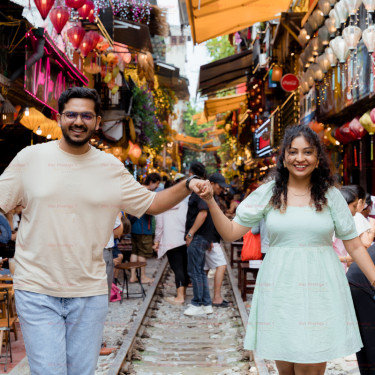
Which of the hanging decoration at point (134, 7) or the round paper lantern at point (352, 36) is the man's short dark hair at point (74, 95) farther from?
the hanging decoration at point (134, 7)

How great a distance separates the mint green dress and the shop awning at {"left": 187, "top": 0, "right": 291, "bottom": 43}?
1046 centimetres

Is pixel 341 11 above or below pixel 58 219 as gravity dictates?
above

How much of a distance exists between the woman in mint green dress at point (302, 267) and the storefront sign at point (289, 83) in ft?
52.7

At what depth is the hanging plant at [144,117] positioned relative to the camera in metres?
23.5

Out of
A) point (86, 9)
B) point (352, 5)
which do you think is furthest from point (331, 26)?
point (86, 9)

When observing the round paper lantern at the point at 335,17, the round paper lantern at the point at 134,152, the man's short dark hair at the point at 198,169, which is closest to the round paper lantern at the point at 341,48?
the round paper lantern at the point at 335,17

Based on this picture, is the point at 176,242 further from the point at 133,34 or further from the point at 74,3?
the point at 133,34

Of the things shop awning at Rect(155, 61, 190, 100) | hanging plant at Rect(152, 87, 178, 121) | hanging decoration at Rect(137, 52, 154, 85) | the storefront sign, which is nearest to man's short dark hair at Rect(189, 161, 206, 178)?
hanging decoration at Rect(137, 52, 154, 85)

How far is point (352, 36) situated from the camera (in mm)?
11500

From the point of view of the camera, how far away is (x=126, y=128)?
73.7ft

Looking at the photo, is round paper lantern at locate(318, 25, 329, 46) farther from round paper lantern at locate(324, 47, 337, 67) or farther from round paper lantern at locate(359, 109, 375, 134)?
round paper lantern at locate(359, 109, 375, 134)

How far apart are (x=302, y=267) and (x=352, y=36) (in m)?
8.82

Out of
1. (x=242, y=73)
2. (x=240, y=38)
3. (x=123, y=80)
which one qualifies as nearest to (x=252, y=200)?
(x=123, y=80)

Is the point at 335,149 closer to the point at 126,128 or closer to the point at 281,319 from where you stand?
the point at 126,128
